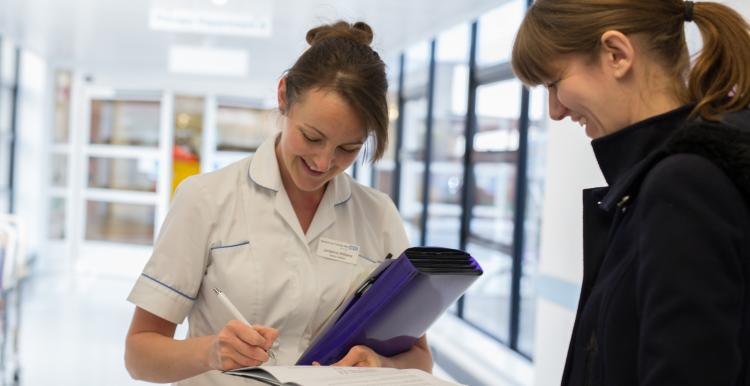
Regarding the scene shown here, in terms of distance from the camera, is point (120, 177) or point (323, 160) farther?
point (120, 177)

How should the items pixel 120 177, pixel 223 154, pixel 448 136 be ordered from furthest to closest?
1. pixel 223 154
2. pixel 120 177
3. pixel 448 136

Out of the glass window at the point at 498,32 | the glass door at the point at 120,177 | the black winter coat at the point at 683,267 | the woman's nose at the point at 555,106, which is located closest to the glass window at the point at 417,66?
the glass window at the point at 498,32

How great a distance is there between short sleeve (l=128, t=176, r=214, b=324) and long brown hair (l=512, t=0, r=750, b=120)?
853 mm

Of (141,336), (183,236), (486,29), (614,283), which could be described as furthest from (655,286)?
(486,29)

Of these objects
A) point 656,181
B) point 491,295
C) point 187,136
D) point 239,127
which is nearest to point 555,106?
point 656,181

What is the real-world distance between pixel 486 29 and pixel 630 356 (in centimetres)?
582

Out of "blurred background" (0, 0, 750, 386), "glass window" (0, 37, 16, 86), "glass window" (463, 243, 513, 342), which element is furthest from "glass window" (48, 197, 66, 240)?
"glass window" (463, 243, 513, 342)

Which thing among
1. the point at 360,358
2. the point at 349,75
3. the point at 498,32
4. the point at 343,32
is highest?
the point at 498,32

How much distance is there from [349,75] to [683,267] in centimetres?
94

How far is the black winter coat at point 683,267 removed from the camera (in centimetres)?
86

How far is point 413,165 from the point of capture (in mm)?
9148

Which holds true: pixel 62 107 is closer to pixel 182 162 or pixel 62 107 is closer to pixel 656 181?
pixel 182 162

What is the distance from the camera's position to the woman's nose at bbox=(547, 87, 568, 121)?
1205mm

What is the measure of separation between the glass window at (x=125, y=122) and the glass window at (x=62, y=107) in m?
0.45
